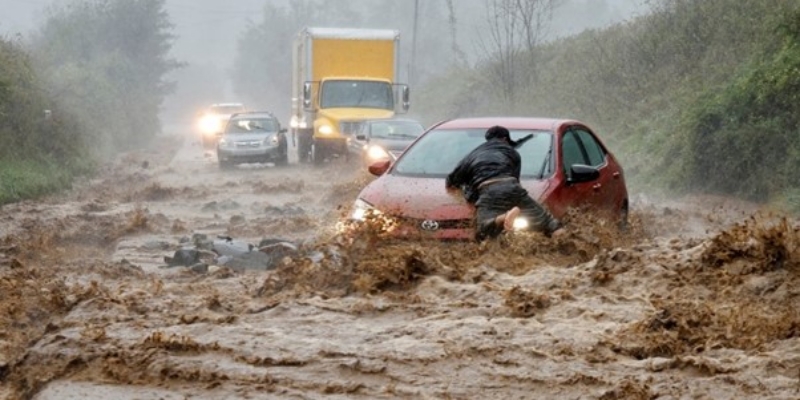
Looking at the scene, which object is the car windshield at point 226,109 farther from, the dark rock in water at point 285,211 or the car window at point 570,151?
the car window at point 570,151

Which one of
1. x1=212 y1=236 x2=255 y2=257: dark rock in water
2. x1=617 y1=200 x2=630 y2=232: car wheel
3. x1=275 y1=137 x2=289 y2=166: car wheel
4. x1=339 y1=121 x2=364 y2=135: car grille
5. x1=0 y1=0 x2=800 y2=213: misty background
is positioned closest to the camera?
x1=617 y1=200 x2=630 y2=232: car wheel

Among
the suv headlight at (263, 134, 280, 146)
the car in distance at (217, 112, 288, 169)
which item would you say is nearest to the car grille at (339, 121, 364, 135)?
the car in distance at (217, 112, 288, 169)

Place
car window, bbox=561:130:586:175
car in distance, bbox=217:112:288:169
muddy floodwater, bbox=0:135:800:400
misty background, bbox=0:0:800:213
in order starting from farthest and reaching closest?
1. car in distance, bbox=217:112:288:169
2. misty background, bbox=0:0:800:213
3. car window, bbox=561:130:586:175
4. muddy floodwater, bbox=0:135:800:400

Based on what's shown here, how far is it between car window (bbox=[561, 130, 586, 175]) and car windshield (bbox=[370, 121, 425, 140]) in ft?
43.9

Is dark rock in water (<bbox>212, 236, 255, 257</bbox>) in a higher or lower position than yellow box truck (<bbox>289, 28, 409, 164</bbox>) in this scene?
lower

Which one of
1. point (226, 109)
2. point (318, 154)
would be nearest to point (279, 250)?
point (318, 154)

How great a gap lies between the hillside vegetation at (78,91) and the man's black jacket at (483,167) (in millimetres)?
11853

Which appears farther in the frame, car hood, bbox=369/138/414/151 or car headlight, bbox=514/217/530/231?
car hood, bbox=369/138/414/151

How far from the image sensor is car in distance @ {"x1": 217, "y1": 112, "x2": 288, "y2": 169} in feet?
104

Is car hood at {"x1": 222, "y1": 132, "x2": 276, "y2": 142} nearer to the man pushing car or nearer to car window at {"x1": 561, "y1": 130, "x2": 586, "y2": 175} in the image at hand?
car window at {"x1": 561, "y1": 130, "x2": 586, "y2": 175}

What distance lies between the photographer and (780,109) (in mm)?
19125

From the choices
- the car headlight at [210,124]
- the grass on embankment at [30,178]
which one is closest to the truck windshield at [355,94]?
the grass on embankment at [30,178]

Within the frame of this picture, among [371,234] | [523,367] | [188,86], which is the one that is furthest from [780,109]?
[188,86]

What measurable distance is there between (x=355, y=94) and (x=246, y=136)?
362 cm
